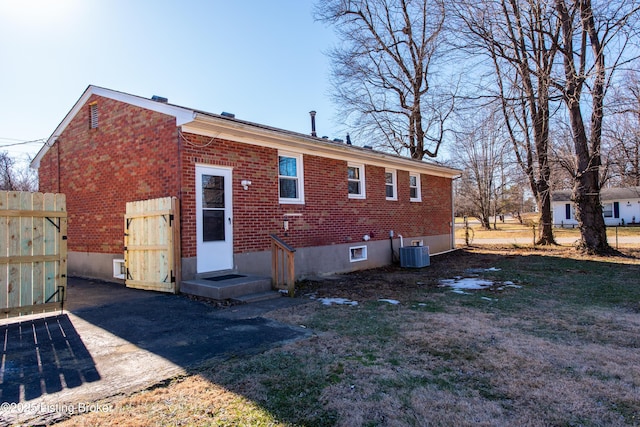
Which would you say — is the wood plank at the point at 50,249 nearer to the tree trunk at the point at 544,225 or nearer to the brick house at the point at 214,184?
the brick house at the point at 214,184

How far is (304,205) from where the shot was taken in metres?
9.79

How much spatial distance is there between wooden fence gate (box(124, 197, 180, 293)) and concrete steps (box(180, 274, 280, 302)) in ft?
1.53

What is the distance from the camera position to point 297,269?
31.2 ft

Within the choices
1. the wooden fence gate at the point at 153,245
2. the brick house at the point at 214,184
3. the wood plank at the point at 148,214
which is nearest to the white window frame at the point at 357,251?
the brick house at the point at 214,184

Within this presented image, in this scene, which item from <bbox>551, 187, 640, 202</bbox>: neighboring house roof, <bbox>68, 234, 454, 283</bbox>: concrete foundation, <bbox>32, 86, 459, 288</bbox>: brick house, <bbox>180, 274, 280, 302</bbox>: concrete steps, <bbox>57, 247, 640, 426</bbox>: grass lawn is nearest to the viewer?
<bbox>57, 247, 640, 426</bbox>: grass lawn

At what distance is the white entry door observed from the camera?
7.51m

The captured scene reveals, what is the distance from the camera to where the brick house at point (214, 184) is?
750cm

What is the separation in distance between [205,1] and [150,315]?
322 inches

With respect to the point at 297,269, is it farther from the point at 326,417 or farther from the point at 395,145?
the point at 395,145

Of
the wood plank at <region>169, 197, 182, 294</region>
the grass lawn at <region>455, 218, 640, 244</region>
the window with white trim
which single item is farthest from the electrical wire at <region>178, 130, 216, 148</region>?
the grass lawn at <region>455, 218, 640, 244</region>

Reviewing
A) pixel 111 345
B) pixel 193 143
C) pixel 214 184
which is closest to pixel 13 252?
pixel 111 345

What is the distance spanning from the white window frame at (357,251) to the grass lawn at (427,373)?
4509 millimetres

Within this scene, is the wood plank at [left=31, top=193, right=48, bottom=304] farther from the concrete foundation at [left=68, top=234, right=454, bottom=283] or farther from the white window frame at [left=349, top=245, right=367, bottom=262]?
the white window frame at [left=349, top=245, right=367, bottom=262]

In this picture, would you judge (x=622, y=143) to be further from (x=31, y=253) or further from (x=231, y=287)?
(x=31, y=253)
